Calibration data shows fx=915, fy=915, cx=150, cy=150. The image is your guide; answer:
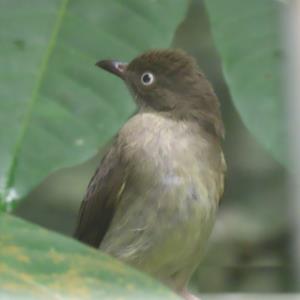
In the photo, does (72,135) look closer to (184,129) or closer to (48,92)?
(48,92)

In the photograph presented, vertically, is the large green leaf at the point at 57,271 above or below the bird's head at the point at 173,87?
below

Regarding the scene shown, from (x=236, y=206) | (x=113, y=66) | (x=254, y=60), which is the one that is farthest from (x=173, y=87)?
(x=236, y=206)

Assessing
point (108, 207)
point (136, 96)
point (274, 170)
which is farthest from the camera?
point (274, 170)

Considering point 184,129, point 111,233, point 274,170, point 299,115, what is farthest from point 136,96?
point 299,115

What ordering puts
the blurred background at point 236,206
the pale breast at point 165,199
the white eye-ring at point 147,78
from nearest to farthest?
the pale breast at point 165,199 < the white eye-ring at point 147,78 < the blurred background at point 236,206

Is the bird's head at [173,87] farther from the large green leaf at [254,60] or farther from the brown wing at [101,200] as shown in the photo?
the large green leaf at [254,60]

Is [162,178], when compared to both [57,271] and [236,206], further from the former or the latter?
[57,271]

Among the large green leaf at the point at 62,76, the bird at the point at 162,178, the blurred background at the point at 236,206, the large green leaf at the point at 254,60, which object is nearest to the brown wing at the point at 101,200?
the bird at the point at 162,178
